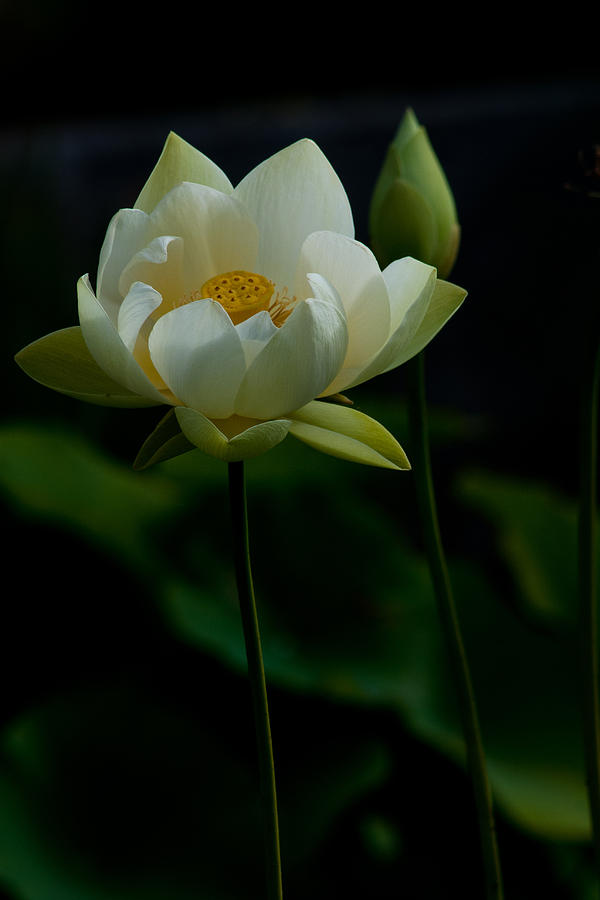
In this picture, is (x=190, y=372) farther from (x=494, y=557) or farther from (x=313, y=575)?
(x=494, y=557)

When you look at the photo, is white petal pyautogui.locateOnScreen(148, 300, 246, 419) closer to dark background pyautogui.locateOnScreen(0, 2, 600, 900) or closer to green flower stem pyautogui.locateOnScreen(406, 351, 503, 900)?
green flower stem pyautogui.locateOnScreen(406, 351, 503, 900)

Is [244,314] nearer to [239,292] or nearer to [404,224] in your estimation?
[239,292]

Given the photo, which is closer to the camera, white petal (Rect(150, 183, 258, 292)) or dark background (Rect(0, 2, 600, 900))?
white petal (Rect(150, 183, 258, 292))

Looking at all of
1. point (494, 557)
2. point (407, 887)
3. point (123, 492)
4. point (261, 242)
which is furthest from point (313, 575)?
point (261, 242)

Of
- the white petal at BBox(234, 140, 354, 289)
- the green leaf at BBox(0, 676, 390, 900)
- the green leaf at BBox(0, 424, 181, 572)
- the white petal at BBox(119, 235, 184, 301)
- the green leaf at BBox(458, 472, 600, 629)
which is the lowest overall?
the green leaf at BBox(0, 676, 390, 900)

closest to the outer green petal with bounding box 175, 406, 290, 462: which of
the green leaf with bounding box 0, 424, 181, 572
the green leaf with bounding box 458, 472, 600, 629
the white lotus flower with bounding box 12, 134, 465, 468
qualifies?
the white lotus flower with bounding box 12, 134, 465, 468
